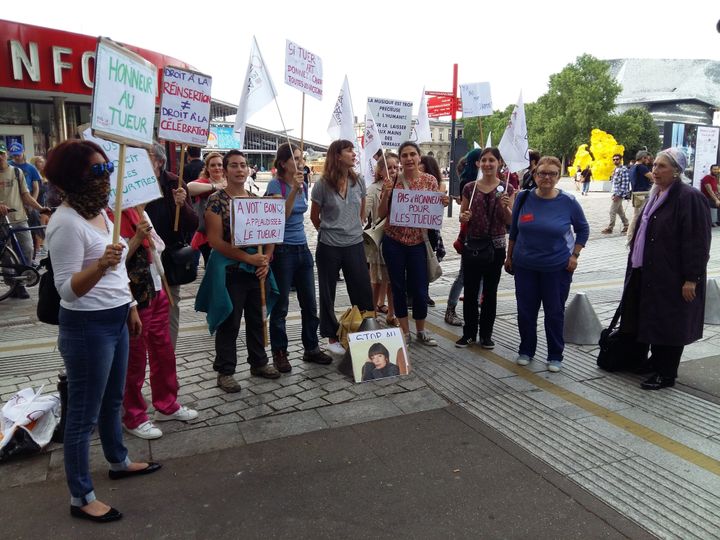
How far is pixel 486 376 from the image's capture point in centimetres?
474

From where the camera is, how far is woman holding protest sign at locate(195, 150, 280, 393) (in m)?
4.31

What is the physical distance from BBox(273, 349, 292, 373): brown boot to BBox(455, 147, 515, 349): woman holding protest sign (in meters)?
1.69

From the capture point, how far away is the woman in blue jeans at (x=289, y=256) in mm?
4785

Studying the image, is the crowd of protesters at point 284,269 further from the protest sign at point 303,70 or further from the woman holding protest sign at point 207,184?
the protest sign at point 303,70

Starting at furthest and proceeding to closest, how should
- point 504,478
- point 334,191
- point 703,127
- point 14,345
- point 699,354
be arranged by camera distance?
1. point 703,127
2. point 14,345
3. point 699,354
4. point 334,191
5. point 504,478

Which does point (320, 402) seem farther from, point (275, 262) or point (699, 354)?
point (699, 354)

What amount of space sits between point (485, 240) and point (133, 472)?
3530 millimetres

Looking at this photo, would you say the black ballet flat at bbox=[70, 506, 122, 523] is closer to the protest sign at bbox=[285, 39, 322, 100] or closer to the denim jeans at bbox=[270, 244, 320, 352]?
the denim jeans at bbox=[270, 244, 320, 352]

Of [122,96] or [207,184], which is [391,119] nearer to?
[207,184]

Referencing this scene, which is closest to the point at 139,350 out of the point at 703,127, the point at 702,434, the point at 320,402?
the point at 320,402

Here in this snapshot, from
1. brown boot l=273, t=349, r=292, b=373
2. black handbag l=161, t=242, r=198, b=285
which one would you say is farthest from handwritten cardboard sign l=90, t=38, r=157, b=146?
brown boot l=273, t=349, r=292, b=373

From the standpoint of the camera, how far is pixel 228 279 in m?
4.38

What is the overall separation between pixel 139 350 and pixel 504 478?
2.37 meters

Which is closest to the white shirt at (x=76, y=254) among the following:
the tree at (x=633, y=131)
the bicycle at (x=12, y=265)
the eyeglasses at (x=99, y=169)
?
the eyeglasses at (x=99, y=169)
